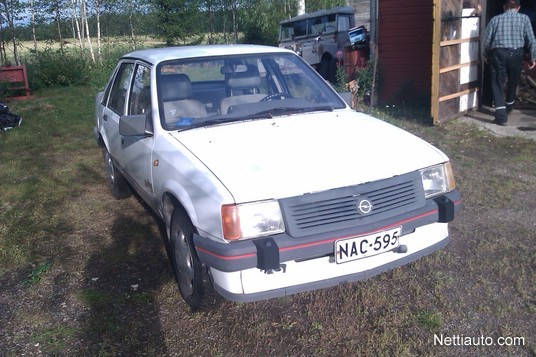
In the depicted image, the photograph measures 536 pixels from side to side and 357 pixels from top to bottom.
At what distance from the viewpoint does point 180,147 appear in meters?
3.65

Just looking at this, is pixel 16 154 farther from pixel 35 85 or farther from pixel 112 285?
pixel 35 85

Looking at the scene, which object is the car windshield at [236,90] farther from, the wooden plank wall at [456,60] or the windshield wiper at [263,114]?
the wooden plank wall at [456,60]

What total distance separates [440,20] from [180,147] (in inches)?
222

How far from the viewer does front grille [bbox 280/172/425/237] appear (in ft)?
9.86

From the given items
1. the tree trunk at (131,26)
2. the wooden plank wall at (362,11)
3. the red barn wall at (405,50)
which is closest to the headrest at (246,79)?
the red barn wall at (405,50)

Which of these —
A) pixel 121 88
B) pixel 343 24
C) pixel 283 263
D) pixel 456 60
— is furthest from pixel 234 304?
pixel 343 24

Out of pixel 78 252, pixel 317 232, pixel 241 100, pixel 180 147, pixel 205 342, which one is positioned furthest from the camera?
pixel 78 252

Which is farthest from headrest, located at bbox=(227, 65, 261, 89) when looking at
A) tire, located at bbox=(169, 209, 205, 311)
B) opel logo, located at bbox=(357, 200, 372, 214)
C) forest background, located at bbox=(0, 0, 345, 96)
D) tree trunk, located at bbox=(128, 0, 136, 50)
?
tree trunk, located at bbox=(128, 0, 136, 50)

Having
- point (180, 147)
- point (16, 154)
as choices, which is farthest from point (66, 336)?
point (16, 154)

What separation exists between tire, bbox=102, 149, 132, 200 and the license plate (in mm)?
3363

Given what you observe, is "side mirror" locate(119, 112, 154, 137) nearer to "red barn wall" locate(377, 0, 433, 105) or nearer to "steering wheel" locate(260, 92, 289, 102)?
"steering wheel" locate(260, 92, 289, 102)

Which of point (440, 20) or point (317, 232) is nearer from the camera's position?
point (317, 232)

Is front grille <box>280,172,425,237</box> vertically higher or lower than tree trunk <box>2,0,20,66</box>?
lower

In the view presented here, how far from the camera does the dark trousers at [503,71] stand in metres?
8.29
